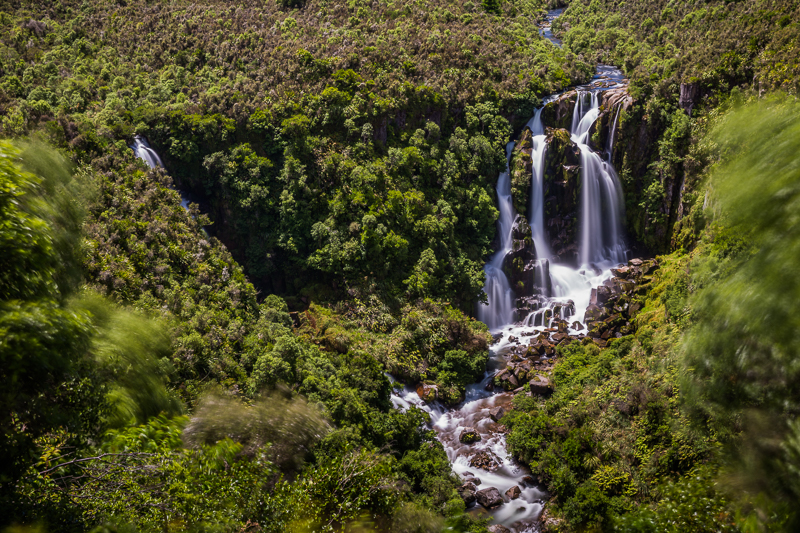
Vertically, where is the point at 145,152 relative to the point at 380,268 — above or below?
above

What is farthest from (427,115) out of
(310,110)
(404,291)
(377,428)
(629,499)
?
(629,499)

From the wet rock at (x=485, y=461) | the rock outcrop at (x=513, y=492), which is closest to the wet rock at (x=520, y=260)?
the wet rock at (x=485, y=461)

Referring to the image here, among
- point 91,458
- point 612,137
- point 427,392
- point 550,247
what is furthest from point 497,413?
point 612,137

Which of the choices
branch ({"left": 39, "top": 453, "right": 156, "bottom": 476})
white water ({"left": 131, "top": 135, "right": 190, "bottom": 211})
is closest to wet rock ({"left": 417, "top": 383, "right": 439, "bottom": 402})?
branch ({"left": 39, "top": 453, "right": 156, "bottom": 476})

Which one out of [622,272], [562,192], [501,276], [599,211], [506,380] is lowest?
[506,380]

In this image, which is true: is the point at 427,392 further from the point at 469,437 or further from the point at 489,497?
the point at 489,497

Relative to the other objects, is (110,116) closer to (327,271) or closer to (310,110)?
(310,110)
